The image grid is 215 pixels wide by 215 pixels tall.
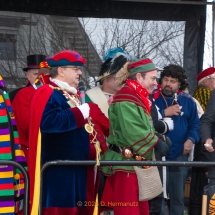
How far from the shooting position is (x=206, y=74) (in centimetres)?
722

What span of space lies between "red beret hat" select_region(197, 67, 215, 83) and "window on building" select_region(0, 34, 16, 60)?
2.42m

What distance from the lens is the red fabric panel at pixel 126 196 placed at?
15.5 ft

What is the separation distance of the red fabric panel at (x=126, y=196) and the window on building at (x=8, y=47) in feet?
10.0

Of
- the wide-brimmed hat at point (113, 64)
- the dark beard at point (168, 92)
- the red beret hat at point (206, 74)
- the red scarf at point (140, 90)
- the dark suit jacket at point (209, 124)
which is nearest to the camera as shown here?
the red scarf at point (140, 90)

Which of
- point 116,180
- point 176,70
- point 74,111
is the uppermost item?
point 176,70

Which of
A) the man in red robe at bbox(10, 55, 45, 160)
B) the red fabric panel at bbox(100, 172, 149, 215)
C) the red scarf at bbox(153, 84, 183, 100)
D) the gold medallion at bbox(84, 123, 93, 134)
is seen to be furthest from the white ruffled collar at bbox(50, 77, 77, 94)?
the red scarf at bbox(153, 84, 183, 100)

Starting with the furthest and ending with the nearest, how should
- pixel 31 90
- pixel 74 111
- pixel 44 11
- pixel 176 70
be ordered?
1. pixel 44 11
2. pixel 176 70
3. pixel 31 90
4. pixel 74 111

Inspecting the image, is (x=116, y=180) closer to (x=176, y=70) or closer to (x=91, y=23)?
(x=176, y=70)

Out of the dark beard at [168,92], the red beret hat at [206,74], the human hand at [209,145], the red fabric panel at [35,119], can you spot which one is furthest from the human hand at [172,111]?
the red fabric panel at [35,119]

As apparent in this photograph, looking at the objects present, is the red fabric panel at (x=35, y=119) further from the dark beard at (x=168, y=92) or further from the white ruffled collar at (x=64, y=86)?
the dark beard at (x=168, y=92)

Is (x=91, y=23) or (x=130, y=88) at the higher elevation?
(x=91, y=23)

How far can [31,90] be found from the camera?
226 inches

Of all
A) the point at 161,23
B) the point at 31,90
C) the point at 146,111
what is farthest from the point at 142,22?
the point at 146,111

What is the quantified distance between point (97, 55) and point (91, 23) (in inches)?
17.2
